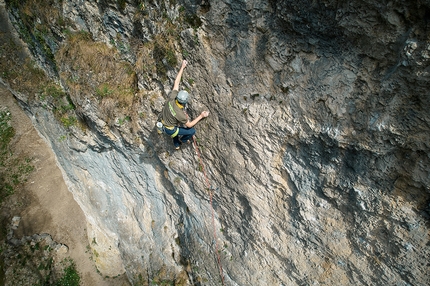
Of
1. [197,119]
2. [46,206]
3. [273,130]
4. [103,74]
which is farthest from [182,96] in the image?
[46,206]

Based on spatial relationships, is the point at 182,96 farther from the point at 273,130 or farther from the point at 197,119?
the point at 273,130

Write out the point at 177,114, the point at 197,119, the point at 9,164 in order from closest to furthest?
the point at 177,114, the point at 197,119, the point at 9,164

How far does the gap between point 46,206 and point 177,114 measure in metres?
10.0

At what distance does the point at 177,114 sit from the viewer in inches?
246

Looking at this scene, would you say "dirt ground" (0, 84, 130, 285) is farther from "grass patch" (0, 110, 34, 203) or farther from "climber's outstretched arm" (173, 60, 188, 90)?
"climber's outstretched arm" (173, 60, 188, 90)

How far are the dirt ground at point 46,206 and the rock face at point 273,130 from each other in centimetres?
367

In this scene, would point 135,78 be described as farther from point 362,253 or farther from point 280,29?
point 362,253

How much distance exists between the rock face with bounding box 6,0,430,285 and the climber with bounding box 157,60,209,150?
1.05 ft

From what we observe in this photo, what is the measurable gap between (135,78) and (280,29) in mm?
4381

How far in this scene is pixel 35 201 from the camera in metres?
12.3

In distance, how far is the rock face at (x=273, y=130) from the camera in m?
4.47

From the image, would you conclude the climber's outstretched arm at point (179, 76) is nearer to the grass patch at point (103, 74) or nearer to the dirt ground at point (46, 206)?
the grass patch at point (103, 74)

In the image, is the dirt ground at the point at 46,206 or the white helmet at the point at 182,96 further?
the dirt ground at the point at 46,206

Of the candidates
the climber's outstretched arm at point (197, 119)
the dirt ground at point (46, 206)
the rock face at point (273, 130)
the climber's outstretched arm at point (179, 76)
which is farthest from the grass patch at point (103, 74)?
the dirt ground at point (46, 206)
